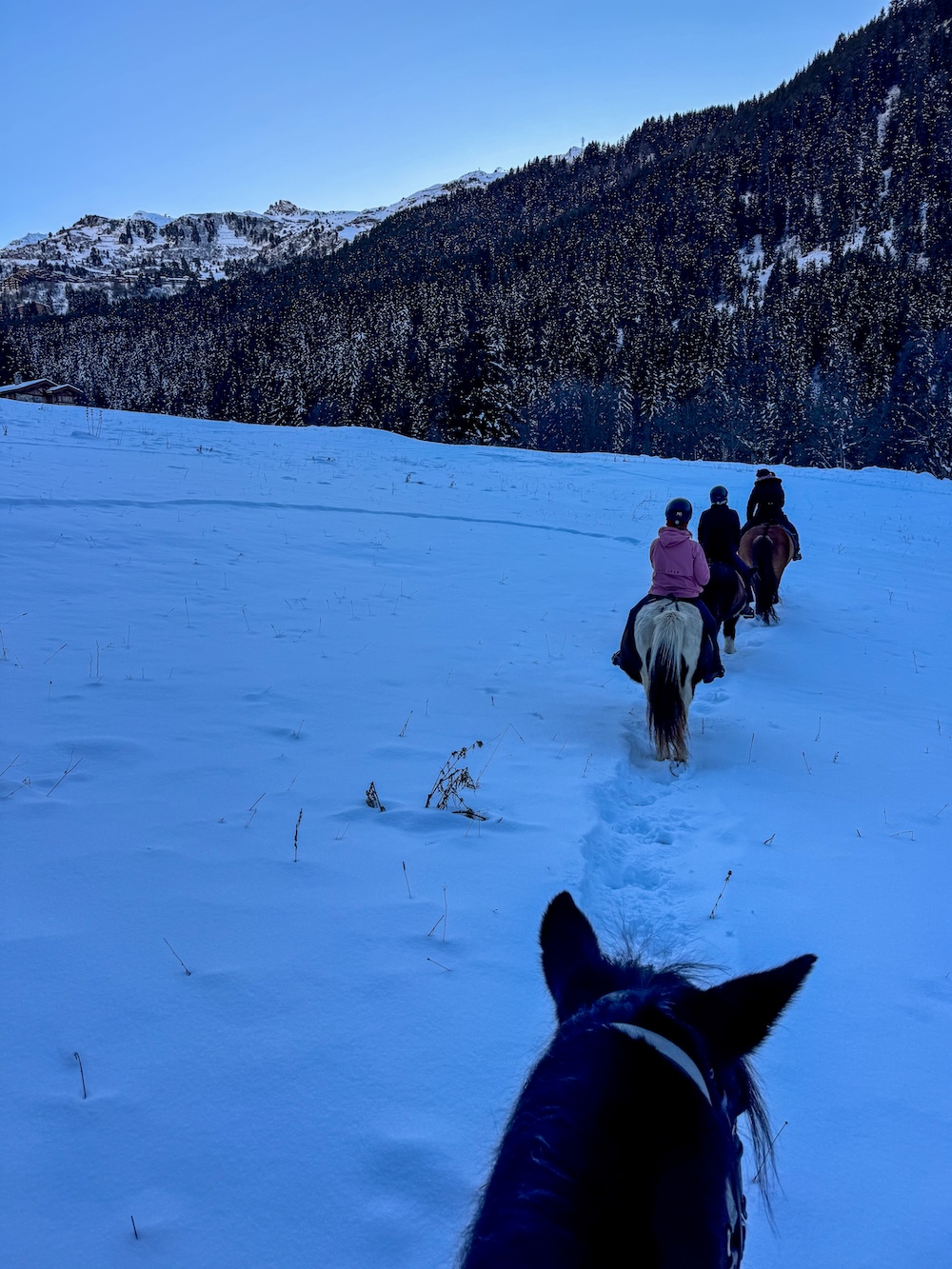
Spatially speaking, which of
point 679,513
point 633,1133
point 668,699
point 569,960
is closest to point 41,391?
point 679,513

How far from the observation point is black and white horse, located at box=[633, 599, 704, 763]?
517 centimetres

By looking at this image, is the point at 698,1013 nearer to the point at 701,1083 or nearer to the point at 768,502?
the point at 701,1083

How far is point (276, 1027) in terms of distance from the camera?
223 cm

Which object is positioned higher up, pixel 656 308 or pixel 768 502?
pixel 656 308

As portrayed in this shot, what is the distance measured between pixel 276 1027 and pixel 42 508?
10305 millimetres

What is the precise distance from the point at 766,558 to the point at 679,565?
14.5 feet

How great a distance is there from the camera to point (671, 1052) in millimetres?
1052

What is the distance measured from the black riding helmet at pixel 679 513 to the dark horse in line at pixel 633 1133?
4.84 metres


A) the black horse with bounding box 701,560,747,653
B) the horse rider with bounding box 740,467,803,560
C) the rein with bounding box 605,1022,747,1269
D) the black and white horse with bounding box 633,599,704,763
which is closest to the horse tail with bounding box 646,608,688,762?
the black and white horse with bounding box 633,599,704,763

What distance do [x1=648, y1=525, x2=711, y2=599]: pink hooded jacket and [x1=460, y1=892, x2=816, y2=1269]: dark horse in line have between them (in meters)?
4.81

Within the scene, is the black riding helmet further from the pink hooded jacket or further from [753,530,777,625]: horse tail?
[753,530,777,625]: horse tail

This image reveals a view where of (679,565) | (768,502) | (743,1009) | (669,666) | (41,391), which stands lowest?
(669,666)

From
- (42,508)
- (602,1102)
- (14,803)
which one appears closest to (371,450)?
(42,508)

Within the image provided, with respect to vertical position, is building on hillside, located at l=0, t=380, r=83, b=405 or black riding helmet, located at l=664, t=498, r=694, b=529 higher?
building on hillside, located at l=0, t=380, r=83, b=405
